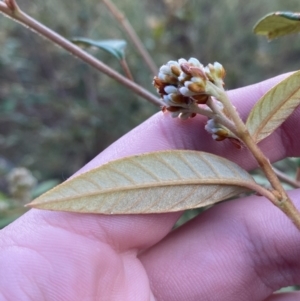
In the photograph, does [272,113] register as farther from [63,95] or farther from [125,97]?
[63,95]

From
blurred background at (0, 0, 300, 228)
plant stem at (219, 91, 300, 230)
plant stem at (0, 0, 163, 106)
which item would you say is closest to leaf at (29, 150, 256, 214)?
plant stem at (219, 91, 300, 230)

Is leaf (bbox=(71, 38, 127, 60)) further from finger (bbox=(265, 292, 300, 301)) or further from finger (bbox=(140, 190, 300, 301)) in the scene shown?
finger (bbox=(265, 292, 300, 301))

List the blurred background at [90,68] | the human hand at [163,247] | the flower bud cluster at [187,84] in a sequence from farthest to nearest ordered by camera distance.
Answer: the blurred background at [90,68]
the human hand at [163,247]
the flower bud cluster at [187,84]

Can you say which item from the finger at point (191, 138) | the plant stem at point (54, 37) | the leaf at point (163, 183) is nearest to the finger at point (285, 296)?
the finger at point (191, 138)

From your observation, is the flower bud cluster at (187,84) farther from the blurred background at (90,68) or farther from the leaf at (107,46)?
the blurred background at (90,68)

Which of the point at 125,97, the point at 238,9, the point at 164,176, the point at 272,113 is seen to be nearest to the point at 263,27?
the point at 272,113
